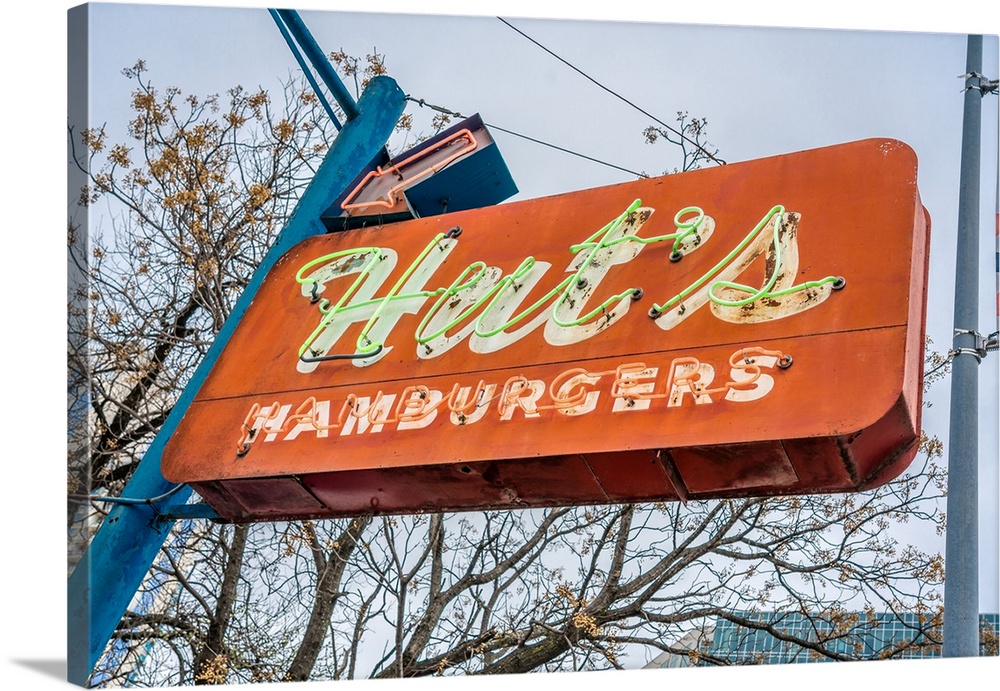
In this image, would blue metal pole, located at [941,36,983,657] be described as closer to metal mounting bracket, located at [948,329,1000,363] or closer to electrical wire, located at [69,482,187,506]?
metal mounting bracket, located at [948,329,1000,363]

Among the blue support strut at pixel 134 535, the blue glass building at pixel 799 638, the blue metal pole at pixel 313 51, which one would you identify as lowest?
the blue support strut at pixel 134 535

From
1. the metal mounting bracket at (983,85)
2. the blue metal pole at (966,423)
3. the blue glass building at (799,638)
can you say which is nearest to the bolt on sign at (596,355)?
the blue metal pole at (966,423)

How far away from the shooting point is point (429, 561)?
961cm

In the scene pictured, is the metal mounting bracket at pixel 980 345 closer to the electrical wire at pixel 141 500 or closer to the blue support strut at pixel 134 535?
the blue support strut at pixel 134 535

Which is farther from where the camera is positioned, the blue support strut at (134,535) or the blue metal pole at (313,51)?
the blue metal pole at (313,51)

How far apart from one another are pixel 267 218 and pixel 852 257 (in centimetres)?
537

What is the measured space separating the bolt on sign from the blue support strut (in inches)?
6.9

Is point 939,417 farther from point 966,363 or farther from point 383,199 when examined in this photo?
point 383,199

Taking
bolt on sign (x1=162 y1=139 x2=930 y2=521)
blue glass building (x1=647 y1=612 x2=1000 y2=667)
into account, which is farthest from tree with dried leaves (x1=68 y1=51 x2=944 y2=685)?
bolt on sign (x1=162 y1=139 x2=930 y2=521)

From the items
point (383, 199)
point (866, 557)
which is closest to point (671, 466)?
point (383, 199)

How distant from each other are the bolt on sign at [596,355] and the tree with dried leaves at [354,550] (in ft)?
7.91

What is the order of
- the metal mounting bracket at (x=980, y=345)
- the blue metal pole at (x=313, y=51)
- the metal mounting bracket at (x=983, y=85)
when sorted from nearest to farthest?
the blue metal pole at (x=313, y=51) < the metal mounting bracket at (x=980, y=345) < the metal mounting bracket at (x=983, y=85)

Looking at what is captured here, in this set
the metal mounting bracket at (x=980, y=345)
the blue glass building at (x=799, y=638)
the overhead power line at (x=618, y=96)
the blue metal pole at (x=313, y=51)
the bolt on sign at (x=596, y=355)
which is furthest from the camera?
the blue glass building at (x=799, y=638)

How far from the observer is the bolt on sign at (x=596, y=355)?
546 cm
